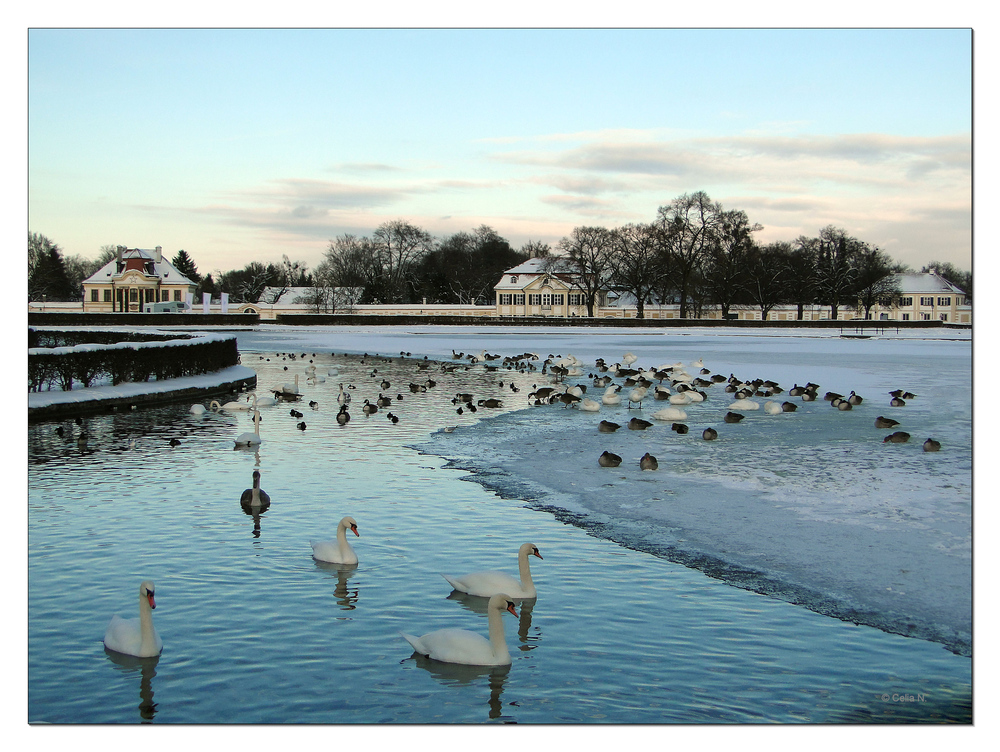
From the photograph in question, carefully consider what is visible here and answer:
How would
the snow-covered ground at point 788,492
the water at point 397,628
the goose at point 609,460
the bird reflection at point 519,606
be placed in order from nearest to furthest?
the water at point 397,628 → the bird reflection at point 519,606 → the snow-covered ground at point 788,492 → the goose at point 609,460

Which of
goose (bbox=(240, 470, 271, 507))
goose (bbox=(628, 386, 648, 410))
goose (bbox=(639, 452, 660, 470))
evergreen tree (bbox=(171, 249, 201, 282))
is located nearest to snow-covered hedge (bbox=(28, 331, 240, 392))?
goose (bbox=(240, 470, 271, 507))

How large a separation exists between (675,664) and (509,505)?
4421 mm

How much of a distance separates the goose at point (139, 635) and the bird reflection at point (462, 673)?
64.1 inches

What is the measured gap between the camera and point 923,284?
111 meters

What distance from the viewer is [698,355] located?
3891 centimetres

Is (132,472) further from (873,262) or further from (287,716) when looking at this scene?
(873,262)

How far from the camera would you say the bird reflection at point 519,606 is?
645 cm

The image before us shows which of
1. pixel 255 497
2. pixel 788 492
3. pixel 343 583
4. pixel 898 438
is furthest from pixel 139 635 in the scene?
pixel 898 438

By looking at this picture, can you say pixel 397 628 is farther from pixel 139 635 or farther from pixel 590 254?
pixel 590 254

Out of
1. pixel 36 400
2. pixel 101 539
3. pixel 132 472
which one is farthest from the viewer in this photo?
pixel 36 400

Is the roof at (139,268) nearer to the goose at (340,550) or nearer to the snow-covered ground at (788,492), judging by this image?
the snow-covered ground at (788,492)

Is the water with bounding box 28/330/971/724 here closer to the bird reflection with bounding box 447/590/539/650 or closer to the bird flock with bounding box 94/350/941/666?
the bird reflection with bounding box 447/590/539/650

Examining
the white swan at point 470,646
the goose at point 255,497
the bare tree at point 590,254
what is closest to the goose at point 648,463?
the goose at point 255,497

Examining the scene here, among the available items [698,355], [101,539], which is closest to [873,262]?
[698,355]
